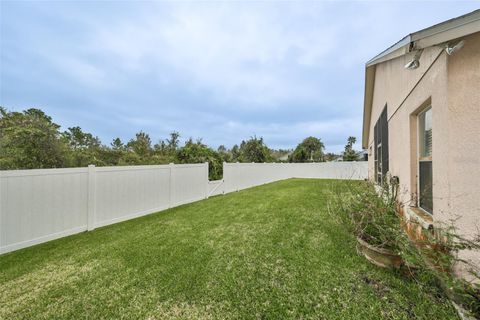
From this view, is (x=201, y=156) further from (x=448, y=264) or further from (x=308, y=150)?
(x=308, y=150)

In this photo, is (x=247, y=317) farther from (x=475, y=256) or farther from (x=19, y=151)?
(x=19, y=151)

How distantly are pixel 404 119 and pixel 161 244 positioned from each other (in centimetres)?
559

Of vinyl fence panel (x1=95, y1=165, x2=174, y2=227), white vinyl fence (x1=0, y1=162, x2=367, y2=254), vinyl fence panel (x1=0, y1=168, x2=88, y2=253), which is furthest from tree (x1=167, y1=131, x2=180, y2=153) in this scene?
vinyl fence panel (x1=0, y1=168, x2=88, y2=253)

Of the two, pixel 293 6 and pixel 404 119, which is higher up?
pixel 293 6

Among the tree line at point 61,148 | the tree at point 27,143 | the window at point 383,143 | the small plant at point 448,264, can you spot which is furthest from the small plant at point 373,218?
the tree at point 27,143

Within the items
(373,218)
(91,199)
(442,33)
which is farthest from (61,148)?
(442,33)

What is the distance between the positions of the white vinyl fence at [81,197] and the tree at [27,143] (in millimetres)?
4481

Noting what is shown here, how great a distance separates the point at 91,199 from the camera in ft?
16.1

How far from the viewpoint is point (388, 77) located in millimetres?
5770

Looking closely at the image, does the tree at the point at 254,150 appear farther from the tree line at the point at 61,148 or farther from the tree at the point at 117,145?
the tree at the point at 117,145

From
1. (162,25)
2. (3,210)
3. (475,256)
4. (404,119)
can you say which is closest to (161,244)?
(3,210)

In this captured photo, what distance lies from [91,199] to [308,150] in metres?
33.6

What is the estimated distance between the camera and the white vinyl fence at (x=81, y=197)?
375 cm

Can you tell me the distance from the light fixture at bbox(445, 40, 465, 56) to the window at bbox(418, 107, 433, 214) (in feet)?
4.15
